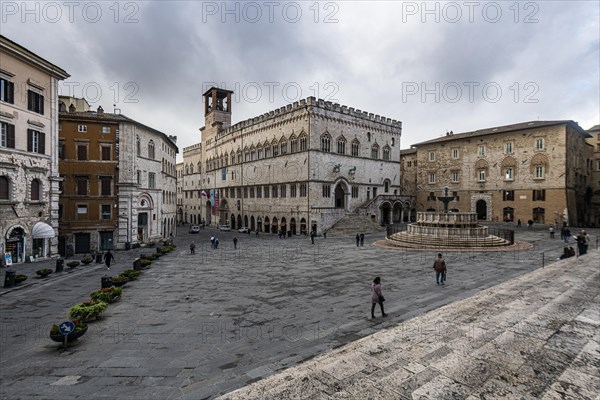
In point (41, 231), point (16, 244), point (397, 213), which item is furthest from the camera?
point (397, 213)

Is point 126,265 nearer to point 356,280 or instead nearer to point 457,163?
point 356,280

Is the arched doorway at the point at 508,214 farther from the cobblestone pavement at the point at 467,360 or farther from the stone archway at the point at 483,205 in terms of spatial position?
the cobblestone pavement at the point at 467,360

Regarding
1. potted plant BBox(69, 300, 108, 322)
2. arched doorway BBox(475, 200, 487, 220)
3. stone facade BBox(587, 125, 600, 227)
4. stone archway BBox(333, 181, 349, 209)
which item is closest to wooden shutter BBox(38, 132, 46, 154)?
potted plant BBox(69, 300, 108, 322)

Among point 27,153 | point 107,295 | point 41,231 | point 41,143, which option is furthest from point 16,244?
point 107,295

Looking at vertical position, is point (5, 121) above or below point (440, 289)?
above

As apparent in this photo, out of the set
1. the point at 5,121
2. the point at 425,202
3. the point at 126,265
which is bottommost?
the point at 126,265

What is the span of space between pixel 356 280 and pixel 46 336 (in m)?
12.1

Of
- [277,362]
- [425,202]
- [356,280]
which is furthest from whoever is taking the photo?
[425,202]

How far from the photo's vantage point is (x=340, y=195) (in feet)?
157

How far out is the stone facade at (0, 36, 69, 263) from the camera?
72.1 ft

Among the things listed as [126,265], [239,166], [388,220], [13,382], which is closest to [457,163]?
[388,220]

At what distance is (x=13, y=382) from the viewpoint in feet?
22.9

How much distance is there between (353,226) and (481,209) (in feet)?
77.6

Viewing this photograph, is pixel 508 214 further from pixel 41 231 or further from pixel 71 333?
pixel 41 231
